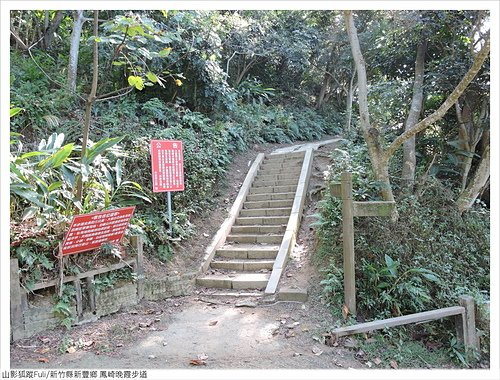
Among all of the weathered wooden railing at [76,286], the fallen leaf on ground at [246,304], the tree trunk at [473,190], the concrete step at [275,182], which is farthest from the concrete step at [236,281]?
the tree trunk at [473,190]

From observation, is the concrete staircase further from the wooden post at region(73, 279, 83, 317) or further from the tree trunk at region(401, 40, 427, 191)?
the tree trunk at region(401, 40, 427, 191)

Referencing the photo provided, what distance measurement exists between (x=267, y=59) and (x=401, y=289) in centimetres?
1232

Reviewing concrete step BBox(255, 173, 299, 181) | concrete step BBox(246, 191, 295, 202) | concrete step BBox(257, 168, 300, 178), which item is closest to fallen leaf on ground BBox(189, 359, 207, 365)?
concrete step BBox(246, 191, 295, 202)

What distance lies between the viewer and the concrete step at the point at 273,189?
28.3 ft

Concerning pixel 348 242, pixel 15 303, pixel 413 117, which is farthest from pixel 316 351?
pixel 413 117

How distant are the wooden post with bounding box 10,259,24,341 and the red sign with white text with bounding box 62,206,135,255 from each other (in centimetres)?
52

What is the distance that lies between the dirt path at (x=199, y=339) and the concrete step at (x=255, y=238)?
1450mm

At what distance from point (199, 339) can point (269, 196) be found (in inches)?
183

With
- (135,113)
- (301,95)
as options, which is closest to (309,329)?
(135,113)

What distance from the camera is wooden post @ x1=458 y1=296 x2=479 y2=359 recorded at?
5012 mm

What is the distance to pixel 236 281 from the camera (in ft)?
19.7

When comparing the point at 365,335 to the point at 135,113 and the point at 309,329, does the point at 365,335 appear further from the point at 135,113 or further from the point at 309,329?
the point at 135,113

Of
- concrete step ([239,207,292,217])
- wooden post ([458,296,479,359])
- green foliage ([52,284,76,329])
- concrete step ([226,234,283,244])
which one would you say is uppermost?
concrete step ([239,207,292,217])

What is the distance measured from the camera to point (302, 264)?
631 centimetres
